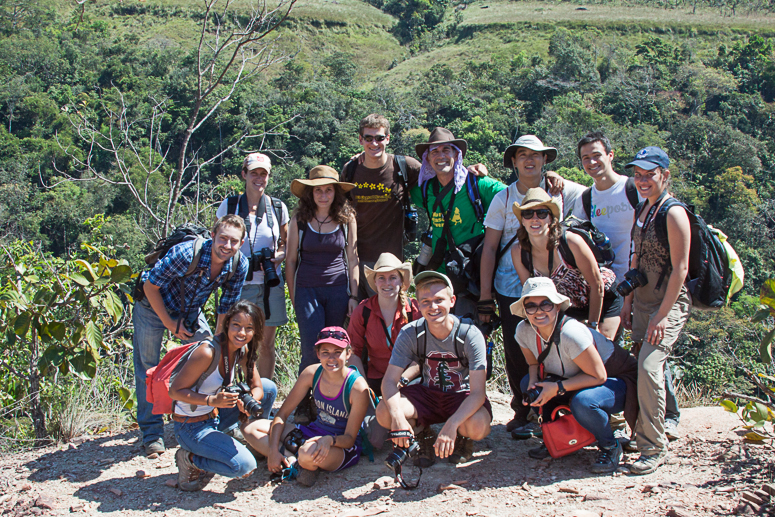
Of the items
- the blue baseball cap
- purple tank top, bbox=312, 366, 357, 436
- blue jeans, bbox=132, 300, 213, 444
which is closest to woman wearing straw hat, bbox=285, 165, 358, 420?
purple tank top, bbox=312, 366, 357, 436

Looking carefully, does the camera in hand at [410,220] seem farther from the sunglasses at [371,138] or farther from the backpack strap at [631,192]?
the backpack strap at [631,192]

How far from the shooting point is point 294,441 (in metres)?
3.36

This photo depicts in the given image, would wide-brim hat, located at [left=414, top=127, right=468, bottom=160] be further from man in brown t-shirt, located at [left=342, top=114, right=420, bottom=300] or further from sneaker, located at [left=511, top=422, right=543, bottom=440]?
sneaker, located at [left=511, top=422, right=543, bottom=440]

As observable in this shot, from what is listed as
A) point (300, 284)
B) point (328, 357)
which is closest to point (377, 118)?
point (300, 284)

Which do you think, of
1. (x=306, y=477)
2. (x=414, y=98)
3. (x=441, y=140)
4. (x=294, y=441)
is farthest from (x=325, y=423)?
(x=414, y=98)

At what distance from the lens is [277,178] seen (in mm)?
42594

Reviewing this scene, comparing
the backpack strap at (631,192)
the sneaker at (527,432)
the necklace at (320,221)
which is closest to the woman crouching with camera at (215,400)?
the necklace at (320,221)

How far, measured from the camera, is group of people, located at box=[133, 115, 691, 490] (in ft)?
10.6

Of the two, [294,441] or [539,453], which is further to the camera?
[539,453]

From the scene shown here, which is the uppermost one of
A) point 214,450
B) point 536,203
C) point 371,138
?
point 371,138

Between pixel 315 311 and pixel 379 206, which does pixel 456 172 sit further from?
pixel 315 311

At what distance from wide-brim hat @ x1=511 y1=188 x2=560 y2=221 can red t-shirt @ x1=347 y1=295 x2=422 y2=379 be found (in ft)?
2.82

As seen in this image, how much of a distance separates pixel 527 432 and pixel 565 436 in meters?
0.59

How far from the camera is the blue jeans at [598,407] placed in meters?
3.22
